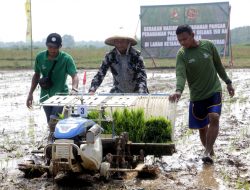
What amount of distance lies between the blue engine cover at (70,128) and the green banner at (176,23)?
21277 millimetres

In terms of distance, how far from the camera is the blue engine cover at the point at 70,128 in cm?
512

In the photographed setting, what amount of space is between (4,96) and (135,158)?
1138 centimetres

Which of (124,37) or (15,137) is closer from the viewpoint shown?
(124,37)

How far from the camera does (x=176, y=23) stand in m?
27.4

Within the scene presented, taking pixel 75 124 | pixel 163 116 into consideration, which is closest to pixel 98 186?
pixel 75 124

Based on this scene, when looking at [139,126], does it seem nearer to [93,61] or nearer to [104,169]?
[104,169]

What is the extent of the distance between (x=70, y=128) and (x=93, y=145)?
0.95ft

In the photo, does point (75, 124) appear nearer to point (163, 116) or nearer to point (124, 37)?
point (163, 116)

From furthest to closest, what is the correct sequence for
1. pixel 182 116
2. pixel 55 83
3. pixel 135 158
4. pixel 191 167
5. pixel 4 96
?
1. pixel 4 96
2. pixel 182 116
3. pixel 55 83
4. pixel 191 167
5. pixel 135 158

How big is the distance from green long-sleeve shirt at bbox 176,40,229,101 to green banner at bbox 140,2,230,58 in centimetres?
1943

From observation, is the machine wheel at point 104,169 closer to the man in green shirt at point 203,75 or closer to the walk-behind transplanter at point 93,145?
the walk-behind transplanter at point 93,145

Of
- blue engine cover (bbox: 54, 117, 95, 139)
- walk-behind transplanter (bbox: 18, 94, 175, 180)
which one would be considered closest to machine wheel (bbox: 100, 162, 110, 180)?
walk-behind transplanter (bbox: 18, 94, 175, 180)

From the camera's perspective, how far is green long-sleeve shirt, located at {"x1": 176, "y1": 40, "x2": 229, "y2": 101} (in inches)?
265

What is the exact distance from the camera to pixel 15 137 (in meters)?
8.89
